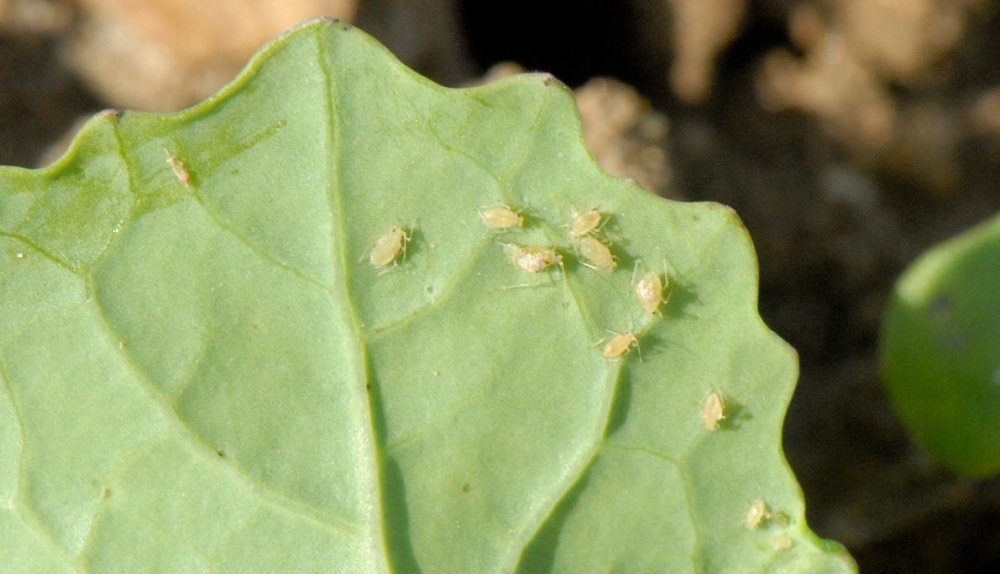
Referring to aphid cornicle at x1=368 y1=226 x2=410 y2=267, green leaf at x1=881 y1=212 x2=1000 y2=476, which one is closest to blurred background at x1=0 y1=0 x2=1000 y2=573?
green leaf at x1=881 y1=212 x2=1000 y2=476

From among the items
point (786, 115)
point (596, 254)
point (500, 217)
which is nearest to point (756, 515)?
point (596, 254)

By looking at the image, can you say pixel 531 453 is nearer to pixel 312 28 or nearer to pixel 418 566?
pixel 418 566

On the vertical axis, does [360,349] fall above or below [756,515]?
above

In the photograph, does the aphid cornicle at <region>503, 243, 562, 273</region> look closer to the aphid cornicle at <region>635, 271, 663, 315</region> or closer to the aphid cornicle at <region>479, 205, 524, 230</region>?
the aphid cornicle at <region>479, 205, 524, 230</region>

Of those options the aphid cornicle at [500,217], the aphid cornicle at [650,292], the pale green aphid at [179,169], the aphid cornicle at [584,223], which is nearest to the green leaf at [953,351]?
the aphid cornicle at [650,292]

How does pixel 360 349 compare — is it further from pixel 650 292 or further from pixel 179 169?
pixel 650 292

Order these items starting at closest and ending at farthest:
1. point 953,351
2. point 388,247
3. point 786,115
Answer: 1. point 388,247
2. point 953,351
3. point 786,115

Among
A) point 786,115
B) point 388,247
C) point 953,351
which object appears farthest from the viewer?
point 786,115
